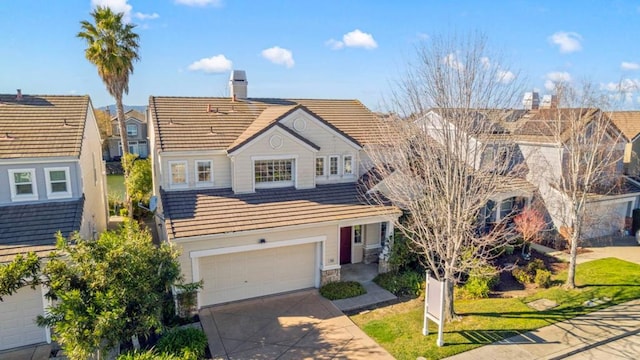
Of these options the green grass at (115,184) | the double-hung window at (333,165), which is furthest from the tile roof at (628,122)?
the green grass at (115,184)

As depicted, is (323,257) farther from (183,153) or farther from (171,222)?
(183,153)

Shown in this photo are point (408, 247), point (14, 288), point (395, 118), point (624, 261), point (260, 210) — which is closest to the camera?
point (14, 288)

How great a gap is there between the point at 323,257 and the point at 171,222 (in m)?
6.45

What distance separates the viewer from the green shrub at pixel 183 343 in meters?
11.4

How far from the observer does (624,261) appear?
2019cm

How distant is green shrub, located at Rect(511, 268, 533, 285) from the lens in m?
17.4

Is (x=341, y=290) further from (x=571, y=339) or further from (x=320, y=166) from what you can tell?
(x=571, y=339)

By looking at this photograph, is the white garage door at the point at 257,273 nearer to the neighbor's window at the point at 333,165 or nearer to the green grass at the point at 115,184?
the neighbor's window at the point at 333,165

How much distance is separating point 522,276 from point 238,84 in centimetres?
1791

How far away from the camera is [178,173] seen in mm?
17281

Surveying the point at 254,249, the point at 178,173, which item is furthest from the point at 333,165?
the point at 178,173

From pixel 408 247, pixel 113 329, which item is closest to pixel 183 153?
pixel 113 329

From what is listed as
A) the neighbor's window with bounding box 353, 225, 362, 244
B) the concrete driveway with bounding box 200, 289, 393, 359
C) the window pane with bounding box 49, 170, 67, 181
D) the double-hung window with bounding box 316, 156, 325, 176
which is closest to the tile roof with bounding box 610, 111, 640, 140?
the neighbor's window with bounding box 353, 225, 362, 244

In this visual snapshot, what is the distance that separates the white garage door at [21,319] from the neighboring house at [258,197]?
4.68 meters
